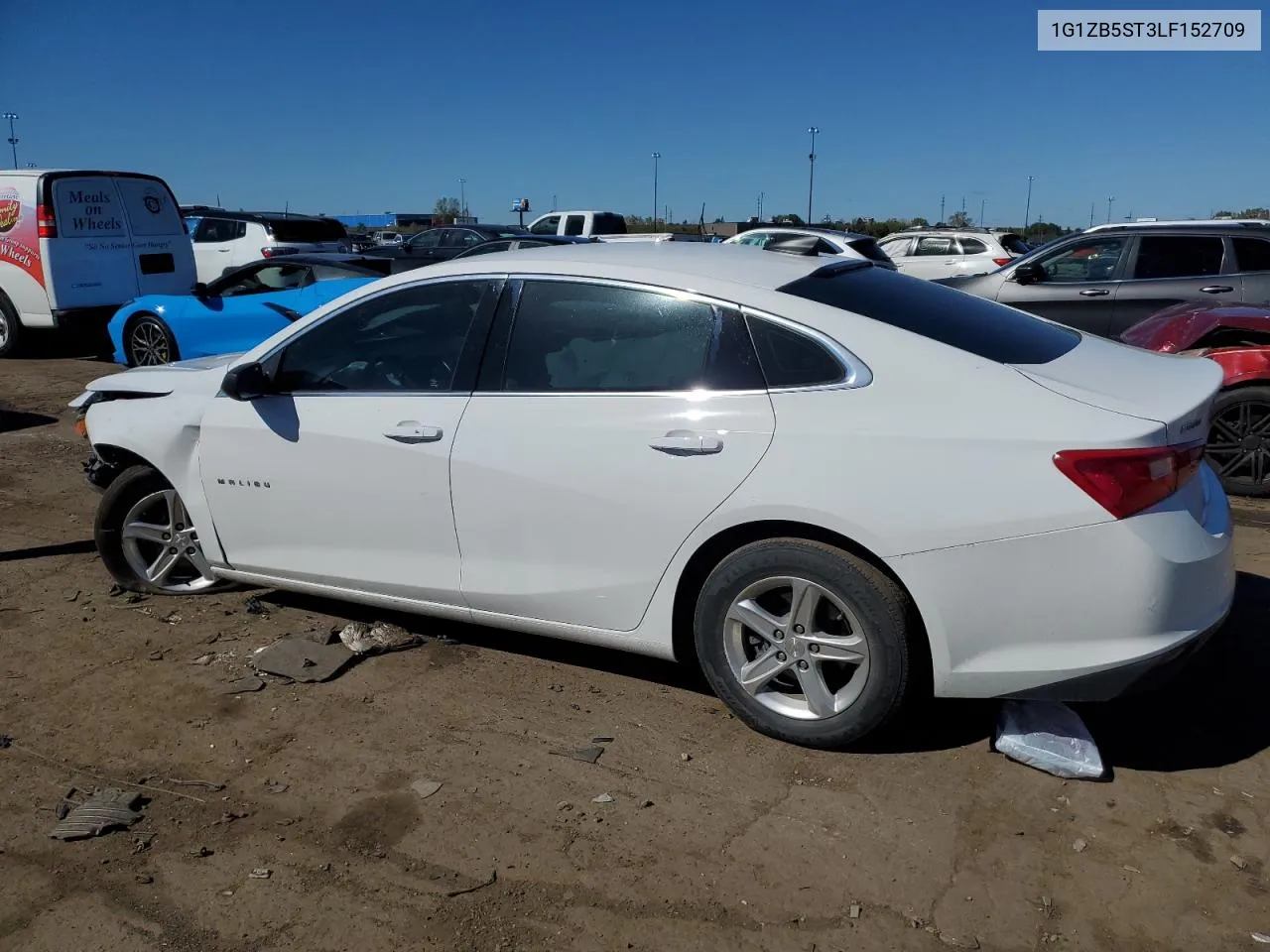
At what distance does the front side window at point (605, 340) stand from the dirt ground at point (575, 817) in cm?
120

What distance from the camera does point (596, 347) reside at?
3.80m

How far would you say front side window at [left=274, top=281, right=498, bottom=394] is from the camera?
407 cm

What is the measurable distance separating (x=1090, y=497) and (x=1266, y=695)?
155 cm

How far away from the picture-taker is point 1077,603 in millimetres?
3039

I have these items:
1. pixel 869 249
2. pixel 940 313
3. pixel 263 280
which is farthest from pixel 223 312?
pixel 869 249

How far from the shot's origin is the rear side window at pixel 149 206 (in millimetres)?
12453

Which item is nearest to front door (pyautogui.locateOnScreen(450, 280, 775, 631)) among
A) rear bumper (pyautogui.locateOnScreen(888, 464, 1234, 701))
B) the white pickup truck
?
rear bumper (pyautogui.locateOnScreen(888, 464, 1234, 701))

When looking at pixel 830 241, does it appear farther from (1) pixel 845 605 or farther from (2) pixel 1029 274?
(1) pixel 845 605

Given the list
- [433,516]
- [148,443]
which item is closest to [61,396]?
[148,443]

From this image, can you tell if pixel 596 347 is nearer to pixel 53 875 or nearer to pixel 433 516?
pixel 433 516

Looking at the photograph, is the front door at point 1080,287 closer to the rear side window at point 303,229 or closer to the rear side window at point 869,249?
the rear side window at point 869,249

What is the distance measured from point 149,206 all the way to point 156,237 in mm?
365

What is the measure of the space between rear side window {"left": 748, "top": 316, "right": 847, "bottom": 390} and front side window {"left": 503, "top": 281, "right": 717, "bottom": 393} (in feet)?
0.60

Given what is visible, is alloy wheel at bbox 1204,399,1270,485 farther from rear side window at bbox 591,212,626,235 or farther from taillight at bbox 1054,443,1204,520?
rear side window at bbox 591,212,626,235
